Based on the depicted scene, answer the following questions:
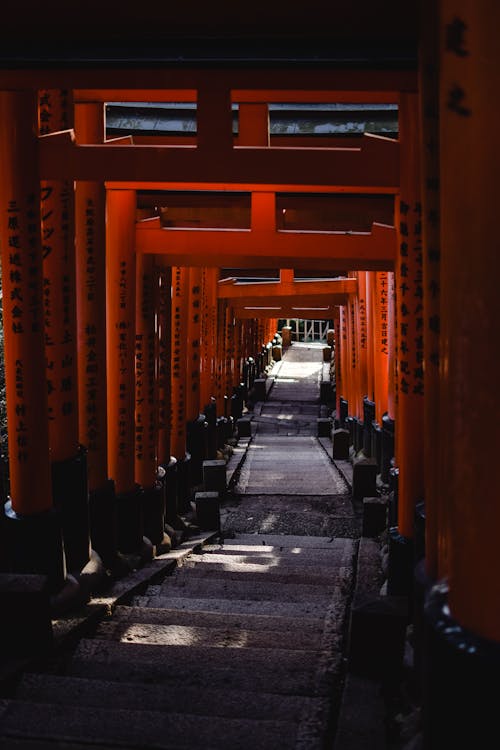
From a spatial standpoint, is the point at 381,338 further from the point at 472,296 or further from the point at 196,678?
the point at 472,296

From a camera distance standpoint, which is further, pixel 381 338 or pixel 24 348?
pixel 381 338

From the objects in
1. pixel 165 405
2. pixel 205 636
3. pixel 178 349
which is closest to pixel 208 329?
pixel 178 349

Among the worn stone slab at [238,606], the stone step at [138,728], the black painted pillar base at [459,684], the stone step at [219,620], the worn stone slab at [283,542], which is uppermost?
the black painted pillar base at [459,684]

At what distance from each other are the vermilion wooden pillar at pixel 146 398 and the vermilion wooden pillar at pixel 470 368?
209 inches

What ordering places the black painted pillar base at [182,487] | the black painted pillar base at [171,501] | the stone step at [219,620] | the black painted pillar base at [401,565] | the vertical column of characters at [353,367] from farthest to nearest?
the vertical column of characters at [353,367]
the black painted pillar base at [182,487]
the black painted pillar base at [171,501]
the black painted pillar base at [401,565]
the stone step at [219,620]

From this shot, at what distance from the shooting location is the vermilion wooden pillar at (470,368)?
1.86 m

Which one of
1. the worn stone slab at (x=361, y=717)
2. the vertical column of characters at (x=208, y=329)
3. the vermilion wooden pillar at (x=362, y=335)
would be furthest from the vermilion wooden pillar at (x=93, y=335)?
the vertical column of characters at (x=208, y=329)

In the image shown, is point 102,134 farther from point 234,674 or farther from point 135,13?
point 234,674

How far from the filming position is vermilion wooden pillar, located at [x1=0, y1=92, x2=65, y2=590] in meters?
4.34

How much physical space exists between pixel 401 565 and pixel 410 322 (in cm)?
160

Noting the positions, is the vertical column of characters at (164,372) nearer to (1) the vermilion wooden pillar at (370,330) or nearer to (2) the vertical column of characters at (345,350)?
(1) the vermilion wooden pillar at (370,330)

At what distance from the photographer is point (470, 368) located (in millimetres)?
1914

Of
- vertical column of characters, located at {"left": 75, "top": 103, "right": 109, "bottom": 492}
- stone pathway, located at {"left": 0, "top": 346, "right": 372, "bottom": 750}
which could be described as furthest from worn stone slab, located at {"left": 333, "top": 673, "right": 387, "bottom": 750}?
vertical column of characters, located at {"left": 75, "top": 103, "right": 109, "bottom": 492}

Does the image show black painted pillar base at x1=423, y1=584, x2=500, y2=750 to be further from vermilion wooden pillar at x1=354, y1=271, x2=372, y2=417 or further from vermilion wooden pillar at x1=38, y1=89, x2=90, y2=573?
vermilion wooden pillar at x1=354, y1=271, x2=372, y2=417
